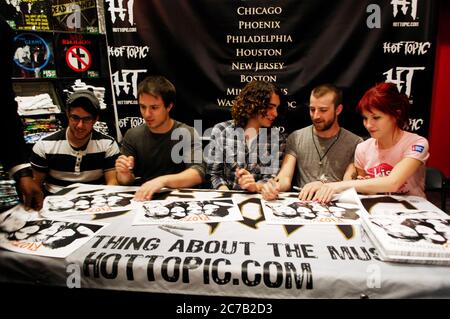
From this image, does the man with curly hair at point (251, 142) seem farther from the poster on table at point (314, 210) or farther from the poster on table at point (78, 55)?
the poster on table at point (78, 55)

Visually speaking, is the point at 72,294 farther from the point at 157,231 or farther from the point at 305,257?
the point at 305,257

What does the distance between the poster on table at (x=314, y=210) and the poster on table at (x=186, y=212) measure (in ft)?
0.46

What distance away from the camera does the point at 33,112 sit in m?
2.54

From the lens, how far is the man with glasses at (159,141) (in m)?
1.87

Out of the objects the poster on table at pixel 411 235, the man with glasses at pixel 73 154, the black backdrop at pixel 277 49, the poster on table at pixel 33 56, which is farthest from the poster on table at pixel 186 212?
the poster on table at pixel 33 56

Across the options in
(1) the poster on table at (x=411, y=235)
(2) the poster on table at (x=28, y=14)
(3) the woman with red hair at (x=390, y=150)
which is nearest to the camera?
(1) the poster on table at (x=411, y=235)

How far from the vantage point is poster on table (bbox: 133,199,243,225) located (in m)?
1.17

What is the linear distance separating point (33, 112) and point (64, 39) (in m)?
0.62

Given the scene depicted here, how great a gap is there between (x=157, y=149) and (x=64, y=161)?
52cm

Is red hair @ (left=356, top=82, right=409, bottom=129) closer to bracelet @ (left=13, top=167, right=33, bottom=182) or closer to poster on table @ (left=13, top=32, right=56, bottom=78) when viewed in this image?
bracelet @ (left=13, top=167, right=33, bottom=182)

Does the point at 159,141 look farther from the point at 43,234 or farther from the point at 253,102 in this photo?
the point at 43,234

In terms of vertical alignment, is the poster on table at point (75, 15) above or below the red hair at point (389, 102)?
above

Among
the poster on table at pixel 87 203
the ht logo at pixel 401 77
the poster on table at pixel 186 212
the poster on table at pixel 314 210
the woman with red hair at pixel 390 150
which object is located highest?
the ht logo at pixel 401 77
